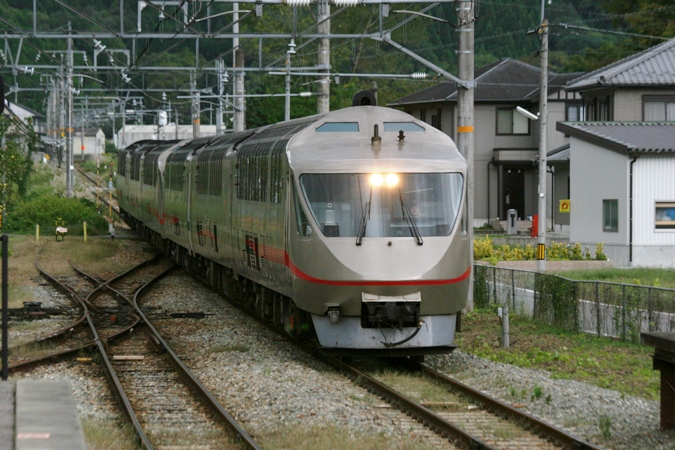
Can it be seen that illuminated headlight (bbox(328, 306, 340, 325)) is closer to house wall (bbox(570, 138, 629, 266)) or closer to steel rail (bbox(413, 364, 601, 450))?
steel rail (bbox(413, 364, 601, 450))

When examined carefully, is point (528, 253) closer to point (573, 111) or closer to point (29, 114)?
point (573, 111)

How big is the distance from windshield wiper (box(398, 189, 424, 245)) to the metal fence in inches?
157

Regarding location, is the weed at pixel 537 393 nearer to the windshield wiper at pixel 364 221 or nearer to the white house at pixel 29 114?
the windshield wiper at pixel 364 221

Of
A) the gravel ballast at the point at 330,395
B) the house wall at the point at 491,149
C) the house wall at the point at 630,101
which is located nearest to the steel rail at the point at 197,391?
the gravel ballast at the point at 330,395

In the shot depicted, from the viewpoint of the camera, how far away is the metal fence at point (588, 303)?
15797mm

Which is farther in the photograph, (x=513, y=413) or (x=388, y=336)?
(x=388, y=336)

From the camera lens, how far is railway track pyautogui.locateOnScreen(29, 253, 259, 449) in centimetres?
1032

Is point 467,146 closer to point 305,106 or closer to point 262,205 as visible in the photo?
point 262,205

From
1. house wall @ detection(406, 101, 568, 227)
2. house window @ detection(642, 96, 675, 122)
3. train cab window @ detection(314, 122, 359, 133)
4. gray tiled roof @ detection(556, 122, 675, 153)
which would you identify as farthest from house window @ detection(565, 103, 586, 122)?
train cab window @ detection(314, 122, 359, 133)

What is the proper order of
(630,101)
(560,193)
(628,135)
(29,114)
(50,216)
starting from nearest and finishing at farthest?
(628,135)
(630,101)
(50,216)
(560,193)
(29,114)

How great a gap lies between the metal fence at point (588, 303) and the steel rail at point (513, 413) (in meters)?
3.92

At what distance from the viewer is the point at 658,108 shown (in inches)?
1496

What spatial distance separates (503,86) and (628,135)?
20.9m

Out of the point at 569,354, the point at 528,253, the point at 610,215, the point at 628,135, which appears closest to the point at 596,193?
the point at 610,215
